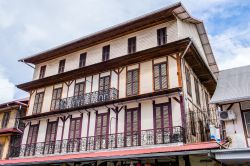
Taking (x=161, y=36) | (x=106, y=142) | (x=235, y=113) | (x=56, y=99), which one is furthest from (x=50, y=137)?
(x=235, y=113)

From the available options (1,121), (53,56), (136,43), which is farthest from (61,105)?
(1,121)

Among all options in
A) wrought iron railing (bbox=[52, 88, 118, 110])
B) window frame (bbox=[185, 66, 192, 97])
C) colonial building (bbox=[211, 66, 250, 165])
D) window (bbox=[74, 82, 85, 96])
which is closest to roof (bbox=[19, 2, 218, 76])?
window (bbox=[74, 82, 85, 96])

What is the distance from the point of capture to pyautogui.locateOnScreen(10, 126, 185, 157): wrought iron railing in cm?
1441

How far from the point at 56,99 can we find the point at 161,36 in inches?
364

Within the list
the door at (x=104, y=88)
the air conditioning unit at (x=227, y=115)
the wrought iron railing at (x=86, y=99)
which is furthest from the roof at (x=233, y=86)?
the door at (x=104, y=88)

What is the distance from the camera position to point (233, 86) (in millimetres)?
13586

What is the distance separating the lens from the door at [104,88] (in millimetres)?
17750

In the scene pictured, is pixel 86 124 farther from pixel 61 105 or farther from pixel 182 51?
pixel 182 51

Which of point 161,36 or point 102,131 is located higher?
point 161,36

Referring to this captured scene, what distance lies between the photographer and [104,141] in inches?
650

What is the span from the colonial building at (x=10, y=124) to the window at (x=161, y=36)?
1419 cm

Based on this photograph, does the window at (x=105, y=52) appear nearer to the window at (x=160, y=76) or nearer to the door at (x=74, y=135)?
the window at (x=160, y=76)

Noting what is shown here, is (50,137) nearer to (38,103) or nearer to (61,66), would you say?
(38,103)

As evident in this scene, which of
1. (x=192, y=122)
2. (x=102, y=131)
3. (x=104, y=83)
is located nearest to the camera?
(x=192, y=122)
